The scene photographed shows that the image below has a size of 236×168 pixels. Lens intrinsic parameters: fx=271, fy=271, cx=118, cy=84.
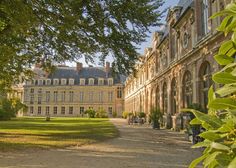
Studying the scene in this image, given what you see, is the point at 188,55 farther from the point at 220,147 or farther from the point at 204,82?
the point at 220,147

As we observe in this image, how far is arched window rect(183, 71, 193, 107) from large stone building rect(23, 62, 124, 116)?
158 ft

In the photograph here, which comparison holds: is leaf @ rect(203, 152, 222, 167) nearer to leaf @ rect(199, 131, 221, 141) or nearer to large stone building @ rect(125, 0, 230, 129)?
leaf @ rect(199, 131, 221, 141)

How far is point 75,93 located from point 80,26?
→ 2376 inches

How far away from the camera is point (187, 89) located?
62.0 feet

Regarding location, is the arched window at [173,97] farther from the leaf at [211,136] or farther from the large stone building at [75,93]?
the large stone building at [75,93]

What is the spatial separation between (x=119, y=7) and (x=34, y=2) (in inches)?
109

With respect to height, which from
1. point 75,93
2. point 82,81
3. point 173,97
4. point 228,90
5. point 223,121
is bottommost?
point 223,121

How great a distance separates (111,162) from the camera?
7.20m

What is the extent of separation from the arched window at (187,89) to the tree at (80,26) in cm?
884

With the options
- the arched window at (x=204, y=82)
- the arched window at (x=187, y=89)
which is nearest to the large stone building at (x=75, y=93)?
the arched window at (x=187, y=89)

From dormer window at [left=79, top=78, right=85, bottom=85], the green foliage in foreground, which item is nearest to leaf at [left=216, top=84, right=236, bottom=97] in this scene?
the green foliage in foreground

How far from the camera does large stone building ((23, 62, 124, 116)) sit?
68.2m

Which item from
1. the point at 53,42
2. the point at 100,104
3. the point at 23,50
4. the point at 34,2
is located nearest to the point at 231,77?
the point at 34,2

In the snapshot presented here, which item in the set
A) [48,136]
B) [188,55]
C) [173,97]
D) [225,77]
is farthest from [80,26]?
[173,97]
